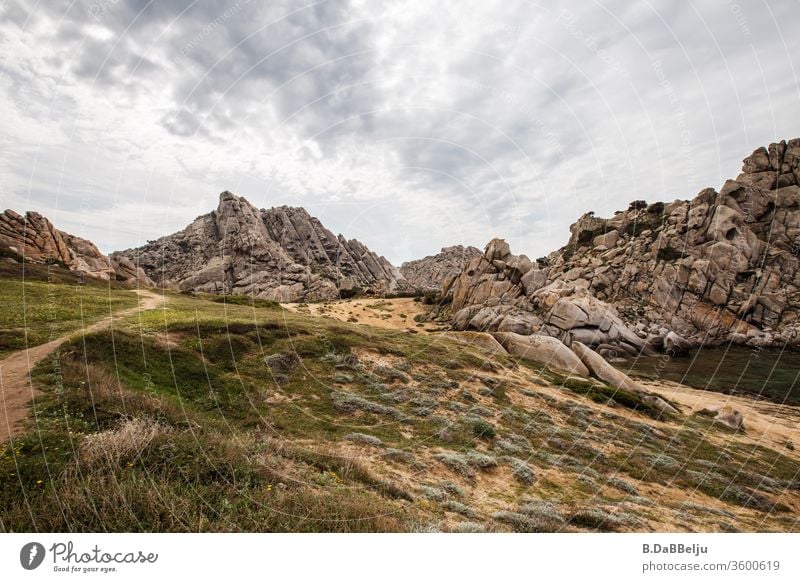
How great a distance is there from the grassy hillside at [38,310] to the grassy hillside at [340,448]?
2732 millimetres

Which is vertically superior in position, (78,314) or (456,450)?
(78,314)

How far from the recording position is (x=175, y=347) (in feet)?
58.8

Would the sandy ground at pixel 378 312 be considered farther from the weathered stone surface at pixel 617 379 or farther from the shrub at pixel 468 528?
the shrub at pixel 468 528

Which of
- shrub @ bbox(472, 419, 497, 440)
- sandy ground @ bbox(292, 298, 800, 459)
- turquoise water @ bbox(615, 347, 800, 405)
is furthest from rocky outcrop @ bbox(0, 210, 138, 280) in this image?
turquoise water @ bbox(615, 347, 800, 405)

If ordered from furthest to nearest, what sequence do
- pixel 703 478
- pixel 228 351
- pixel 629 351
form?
pixel 629 351 < pixel 228 351 < pixel 703 478

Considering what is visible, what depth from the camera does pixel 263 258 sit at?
102 meters

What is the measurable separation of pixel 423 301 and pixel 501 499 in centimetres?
6524

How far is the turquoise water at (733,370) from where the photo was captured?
3588cm

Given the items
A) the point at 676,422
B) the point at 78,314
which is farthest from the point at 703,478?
the point at 78,314

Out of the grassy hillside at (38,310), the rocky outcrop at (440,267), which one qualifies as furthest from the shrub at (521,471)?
the rocky outcrop at (440,267)

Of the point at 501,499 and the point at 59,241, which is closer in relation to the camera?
the point at 501,499

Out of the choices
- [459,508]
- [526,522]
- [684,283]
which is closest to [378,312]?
[459,508]

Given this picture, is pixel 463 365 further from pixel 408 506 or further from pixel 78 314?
pixel 78 314

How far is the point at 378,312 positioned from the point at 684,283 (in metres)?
56.9
